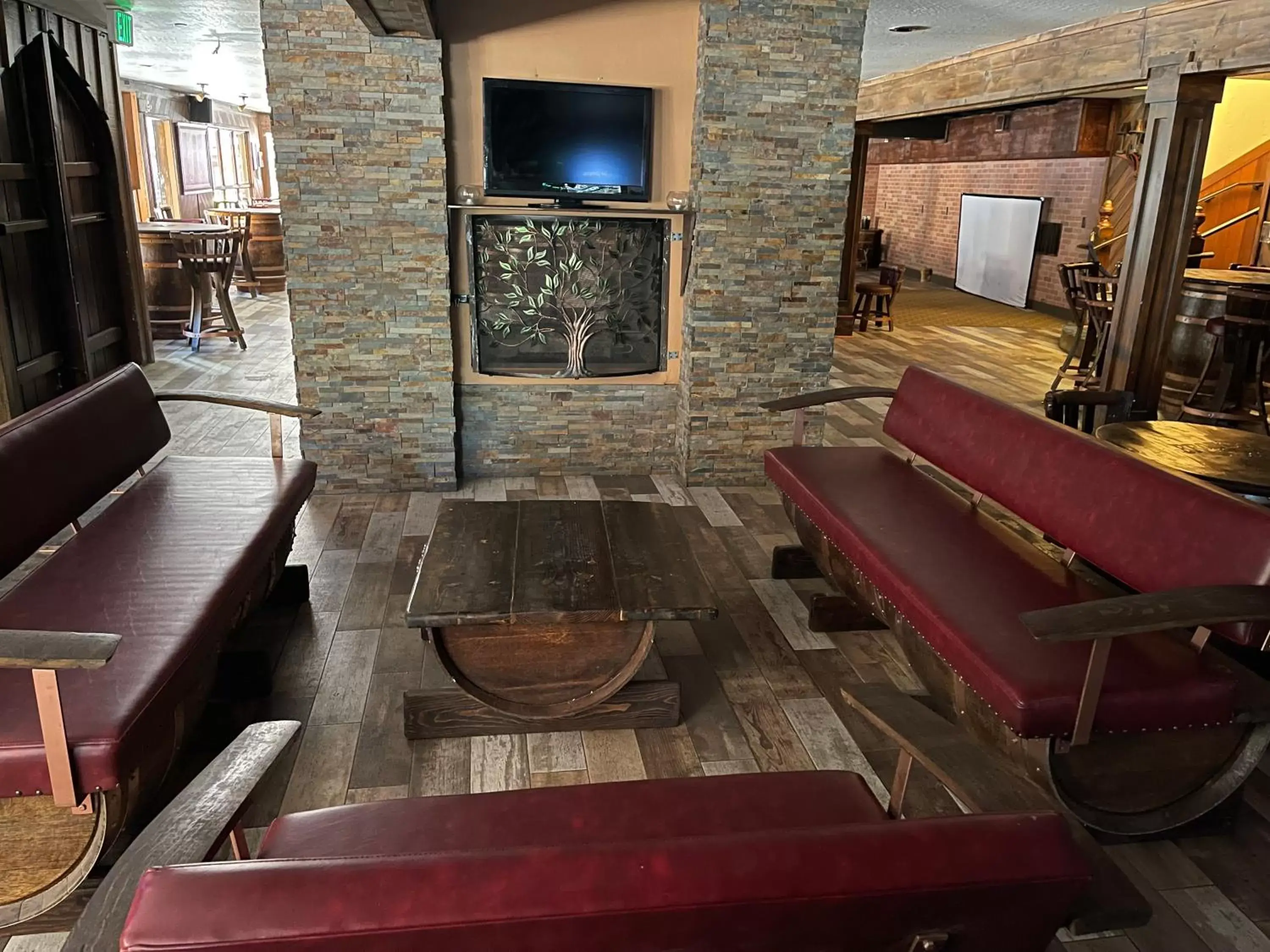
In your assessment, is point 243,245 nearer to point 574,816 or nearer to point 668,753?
point 668,753

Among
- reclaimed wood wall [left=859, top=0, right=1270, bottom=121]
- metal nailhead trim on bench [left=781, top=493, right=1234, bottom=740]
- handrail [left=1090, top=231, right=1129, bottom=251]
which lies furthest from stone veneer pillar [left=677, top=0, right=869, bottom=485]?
handrail [left=1090, top=231, right=1129, bottom=251]

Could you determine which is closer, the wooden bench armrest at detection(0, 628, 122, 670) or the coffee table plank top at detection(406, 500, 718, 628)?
the wooden bench armrest at detection(0, 628, 122, 670)

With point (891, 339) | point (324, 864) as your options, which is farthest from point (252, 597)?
point (891, 339)

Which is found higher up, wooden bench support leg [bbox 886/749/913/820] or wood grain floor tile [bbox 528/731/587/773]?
wooden bench support leg [bbox 886/749/913/820]

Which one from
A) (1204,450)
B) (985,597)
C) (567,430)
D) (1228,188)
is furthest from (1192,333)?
(985,597)

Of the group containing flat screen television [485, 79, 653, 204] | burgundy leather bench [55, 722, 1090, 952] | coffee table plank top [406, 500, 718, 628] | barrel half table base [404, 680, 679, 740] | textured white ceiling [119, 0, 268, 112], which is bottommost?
barrel half table base [404, 680, 679, 740]

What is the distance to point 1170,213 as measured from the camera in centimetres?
536

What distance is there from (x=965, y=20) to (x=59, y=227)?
540cm

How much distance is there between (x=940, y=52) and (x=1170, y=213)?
251 centimetres

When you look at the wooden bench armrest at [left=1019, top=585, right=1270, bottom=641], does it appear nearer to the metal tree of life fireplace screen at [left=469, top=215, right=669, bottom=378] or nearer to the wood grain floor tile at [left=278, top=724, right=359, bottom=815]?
the wood grain floor tile at [left=278, top=724, right=359, bottom=815]

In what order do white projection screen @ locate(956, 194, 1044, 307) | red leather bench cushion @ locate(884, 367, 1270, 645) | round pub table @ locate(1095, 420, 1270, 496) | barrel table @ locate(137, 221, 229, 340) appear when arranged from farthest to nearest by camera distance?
white projection screen @ locate(956, 194, 1044, 307), barrel table @ locate(137, 221, 229, 340), round pub table @ locate(1095, 420, 1270, 496), red leather bench cushion @ locate(884, 367, 1270, 645)

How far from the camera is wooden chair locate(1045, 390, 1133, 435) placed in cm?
391

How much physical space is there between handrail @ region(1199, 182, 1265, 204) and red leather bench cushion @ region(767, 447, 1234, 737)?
8246 mm

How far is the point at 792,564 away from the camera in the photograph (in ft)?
11.8
